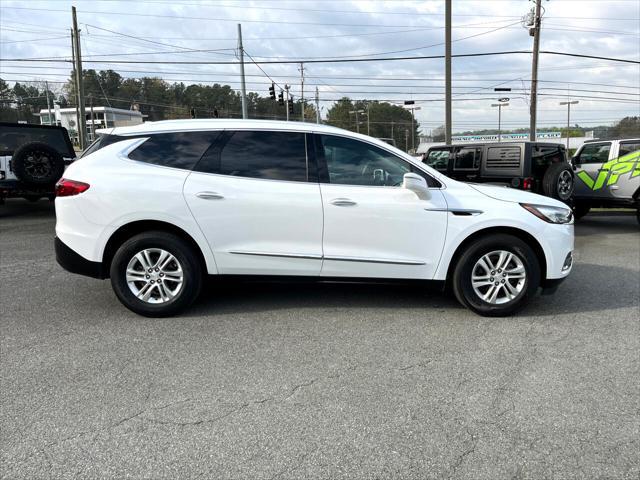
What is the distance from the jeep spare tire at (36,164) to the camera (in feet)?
31.5

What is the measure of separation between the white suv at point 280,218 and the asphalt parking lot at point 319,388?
0.42 metres

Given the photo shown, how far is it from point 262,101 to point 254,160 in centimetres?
7427

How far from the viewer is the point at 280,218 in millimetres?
4566

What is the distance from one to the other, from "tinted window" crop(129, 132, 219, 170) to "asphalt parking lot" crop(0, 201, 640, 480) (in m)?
1.46

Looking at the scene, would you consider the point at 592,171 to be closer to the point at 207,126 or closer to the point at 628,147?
the point at 628,147

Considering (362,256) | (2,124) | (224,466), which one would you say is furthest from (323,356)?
(2,124)

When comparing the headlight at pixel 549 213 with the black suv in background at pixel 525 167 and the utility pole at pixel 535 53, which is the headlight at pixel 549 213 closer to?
the black suv in background at pixel 525 167

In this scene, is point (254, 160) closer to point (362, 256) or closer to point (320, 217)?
point (320, 217)

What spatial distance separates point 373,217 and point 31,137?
32.6 feet

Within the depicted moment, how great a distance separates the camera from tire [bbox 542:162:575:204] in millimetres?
9461

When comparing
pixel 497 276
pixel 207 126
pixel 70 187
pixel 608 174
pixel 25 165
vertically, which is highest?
pixel 207 126

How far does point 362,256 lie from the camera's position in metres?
4.66

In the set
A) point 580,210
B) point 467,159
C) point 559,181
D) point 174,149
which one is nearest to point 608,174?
point 580,210

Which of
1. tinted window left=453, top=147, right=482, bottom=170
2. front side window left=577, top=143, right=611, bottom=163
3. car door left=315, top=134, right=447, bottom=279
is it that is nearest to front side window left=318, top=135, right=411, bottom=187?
car door left=315, top=134, right=447, bottom=279
